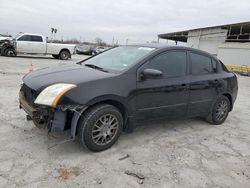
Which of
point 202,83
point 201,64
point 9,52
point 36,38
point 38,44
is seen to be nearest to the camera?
point 202,83

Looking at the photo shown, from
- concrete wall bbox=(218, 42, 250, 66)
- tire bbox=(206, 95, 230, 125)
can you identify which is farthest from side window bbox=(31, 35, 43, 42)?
concrete wall bbox=(218, 42, 250, 66)

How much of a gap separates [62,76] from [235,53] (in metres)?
21.2

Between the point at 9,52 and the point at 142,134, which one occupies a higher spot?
the point at 9,52

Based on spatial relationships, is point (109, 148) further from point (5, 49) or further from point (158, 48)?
point (5, 49)

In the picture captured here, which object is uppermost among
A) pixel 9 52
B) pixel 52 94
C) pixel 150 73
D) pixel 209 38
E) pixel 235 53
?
pixel 209 38

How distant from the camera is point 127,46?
4.12 meters

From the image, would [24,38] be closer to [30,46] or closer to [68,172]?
[30,46]

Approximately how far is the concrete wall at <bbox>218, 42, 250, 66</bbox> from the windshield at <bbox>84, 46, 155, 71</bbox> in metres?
18.9

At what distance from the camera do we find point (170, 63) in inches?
147

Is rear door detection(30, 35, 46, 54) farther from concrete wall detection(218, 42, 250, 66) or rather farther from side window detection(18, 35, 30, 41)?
concrete wall detection(218, 42, 250, 66)

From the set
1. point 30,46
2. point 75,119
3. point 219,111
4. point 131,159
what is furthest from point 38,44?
point 131,159

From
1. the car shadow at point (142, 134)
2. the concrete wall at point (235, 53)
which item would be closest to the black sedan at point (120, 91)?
the car shadow at point (142, 134)

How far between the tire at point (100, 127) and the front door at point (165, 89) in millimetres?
387

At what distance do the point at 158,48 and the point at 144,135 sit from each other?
148 centimetres
